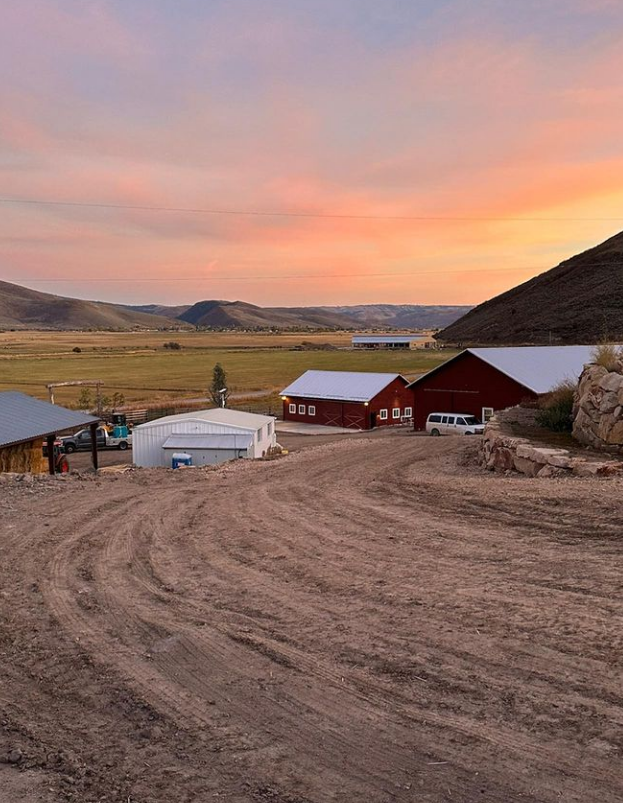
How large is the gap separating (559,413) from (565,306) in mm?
93370

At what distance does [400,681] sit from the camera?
Result: 19.7 ft

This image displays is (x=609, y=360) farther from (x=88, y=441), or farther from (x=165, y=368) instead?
(x=165, y=368)

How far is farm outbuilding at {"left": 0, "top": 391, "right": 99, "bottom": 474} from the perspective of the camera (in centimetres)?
2116

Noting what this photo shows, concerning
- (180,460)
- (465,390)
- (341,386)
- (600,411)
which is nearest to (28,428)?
(180,460)

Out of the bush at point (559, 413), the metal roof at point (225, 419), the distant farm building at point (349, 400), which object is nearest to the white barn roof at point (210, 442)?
the metal roof at point (225, 419)

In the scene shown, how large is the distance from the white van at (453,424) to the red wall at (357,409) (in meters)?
10.1

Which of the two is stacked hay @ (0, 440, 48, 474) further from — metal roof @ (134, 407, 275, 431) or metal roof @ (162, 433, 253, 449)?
metal roof @ (134, 407, 275, 431)

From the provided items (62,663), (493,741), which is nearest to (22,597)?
(62,663)

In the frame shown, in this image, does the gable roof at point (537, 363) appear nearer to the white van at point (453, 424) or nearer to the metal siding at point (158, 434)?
the white van at point (453, 424)

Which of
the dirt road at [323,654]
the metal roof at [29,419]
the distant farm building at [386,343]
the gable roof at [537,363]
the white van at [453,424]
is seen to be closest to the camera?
the dirt road at [323,654]

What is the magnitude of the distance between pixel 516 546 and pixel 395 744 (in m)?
4.99

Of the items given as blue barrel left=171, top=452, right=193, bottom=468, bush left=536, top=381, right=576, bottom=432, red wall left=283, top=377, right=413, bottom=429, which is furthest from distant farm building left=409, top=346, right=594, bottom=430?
bush left=536, top=381, right=576, bottom=432

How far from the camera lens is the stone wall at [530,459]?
516 inches

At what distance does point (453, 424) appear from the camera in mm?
38062
